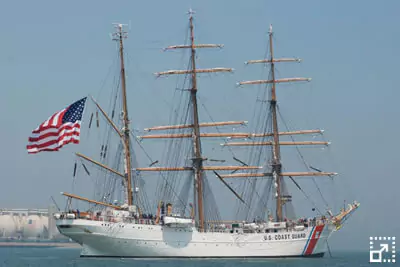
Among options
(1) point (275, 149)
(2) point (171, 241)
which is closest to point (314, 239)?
(1) point (275, 149)

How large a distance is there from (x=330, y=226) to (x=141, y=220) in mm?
28567

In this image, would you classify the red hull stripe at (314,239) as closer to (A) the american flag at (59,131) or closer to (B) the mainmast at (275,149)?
(B) the mainmast at (275,149)

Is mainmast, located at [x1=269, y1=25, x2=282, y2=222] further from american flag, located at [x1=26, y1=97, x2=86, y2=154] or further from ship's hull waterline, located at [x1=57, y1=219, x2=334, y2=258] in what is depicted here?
american flag, located at [x1=26, y1=97, x2=86, y2=154]

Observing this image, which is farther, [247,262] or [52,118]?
[247,262]

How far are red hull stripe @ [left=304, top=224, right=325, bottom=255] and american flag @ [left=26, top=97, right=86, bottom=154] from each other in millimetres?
37265

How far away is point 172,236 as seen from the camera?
9075 centimetres

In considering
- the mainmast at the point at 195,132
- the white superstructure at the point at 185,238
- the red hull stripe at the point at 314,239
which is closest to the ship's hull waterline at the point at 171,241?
the white superstructure at the point at 185,238

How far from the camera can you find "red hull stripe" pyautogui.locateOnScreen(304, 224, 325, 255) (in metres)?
100

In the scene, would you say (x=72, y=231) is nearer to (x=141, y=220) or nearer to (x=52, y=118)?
(x=141, y=220)

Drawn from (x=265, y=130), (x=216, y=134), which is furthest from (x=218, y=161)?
(x=265, y=130)

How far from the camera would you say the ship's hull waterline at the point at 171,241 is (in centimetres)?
8806

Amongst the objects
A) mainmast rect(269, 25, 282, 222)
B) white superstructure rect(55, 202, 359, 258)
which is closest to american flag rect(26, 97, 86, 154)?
white superstructure rect(55, 202, 359, 258)

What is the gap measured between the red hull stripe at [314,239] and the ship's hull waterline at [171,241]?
68 cm

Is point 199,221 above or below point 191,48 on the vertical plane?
below
